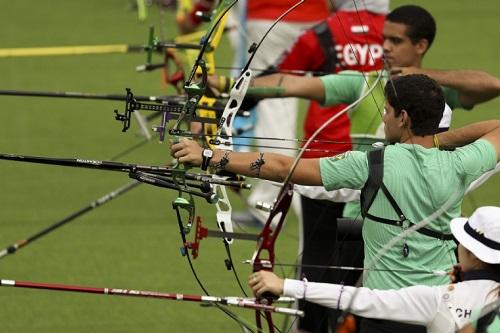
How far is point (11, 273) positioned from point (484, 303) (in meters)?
4.12

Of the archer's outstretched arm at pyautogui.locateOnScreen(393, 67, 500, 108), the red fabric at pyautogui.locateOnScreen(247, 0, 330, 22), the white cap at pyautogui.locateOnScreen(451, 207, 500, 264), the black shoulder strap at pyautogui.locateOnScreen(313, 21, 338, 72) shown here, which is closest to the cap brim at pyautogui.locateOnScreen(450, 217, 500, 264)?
the white cap at pyautogui.locateOnScreen(451, 207, 500, 264)

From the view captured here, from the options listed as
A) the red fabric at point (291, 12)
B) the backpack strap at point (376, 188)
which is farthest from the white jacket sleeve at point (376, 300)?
the red fabric at point (291, 12)

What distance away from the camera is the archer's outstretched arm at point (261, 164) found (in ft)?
14.1

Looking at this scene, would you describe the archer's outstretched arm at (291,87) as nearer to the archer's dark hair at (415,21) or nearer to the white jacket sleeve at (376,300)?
the archer's dark hair at (415,21)

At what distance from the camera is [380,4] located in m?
6.88

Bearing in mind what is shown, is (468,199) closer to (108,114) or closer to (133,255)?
(133,255)

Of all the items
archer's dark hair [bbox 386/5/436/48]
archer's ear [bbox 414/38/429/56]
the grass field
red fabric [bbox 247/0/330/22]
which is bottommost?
the grass field

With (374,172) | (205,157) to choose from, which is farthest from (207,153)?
(374,172)

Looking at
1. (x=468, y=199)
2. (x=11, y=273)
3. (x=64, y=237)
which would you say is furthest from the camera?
(x=468, y=199)

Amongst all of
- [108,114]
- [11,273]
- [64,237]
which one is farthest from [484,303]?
[108,114]

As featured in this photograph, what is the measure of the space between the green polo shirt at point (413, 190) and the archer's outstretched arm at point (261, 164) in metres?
0.04

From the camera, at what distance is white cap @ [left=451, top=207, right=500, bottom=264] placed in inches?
147

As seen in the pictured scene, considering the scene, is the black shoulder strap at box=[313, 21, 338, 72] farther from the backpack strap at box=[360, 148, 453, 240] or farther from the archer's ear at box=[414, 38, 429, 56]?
the backpack strap at box=[360, 148, 453, 240]

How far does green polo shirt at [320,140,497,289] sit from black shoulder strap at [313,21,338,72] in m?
2.46
